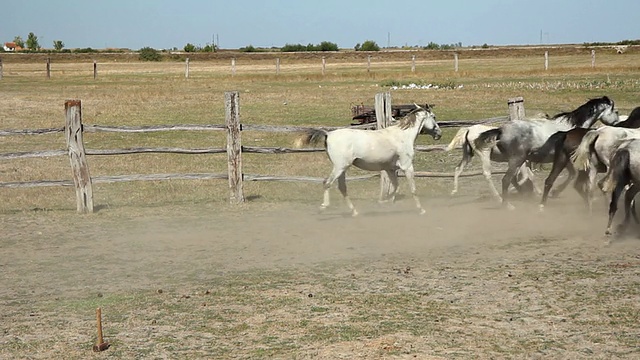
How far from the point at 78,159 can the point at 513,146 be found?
713 centimetres

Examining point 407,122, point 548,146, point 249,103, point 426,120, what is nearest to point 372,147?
point 407,122

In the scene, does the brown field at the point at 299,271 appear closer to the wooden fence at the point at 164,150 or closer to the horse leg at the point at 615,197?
the horse leg at the point at 615,197

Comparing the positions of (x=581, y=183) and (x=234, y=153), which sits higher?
(x=234, y=153)

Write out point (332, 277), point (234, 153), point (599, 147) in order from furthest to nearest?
point (234, 153) → point (599, 147) → point (332, 277)

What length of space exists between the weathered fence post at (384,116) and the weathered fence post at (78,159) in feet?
16.4

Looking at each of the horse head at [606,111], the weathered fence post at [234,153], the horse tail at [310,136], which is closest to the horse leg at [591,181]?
the horse head at [606,111]

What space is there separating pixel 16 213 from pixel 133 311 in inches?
257

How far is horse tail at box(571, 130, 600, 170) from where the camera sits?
39.3ft

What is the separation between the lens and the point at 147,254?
11016 millimetres

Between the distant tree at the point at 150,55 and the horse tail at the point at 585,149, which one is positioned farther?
the distant tree at the point at 150,55

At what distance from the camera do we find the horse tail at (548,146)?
44.0ft

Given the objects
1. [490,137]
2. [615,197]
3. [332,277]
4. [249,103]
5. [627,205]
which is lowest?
[332,277]

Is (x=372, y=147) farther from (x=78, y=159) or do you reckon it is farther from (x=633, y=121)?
(x=78, y=159)

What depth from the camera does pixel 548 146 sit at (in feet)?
45.1
